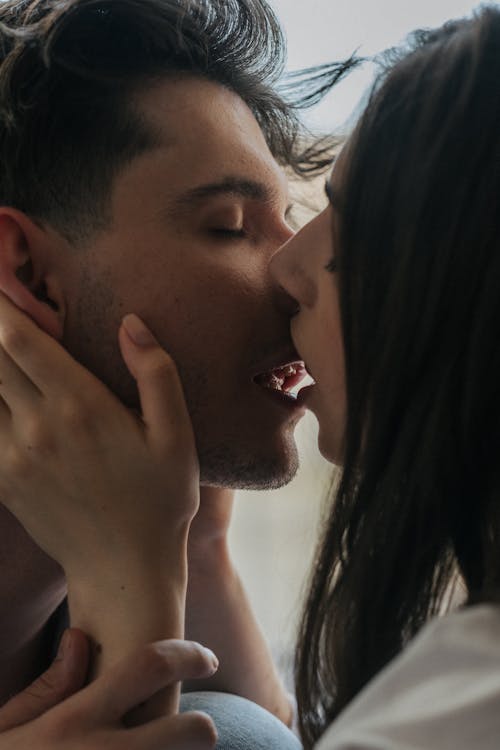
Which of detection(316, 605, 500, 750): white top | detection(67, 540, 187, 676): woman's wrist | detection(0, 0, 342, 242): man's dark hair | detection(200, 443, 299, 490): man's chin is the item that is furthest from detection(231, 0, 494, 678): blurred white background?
detection(316, 605, 500, 750): white top

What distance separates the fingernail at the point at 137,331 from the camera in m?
1.17

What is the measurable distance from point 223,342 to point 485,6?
0.47 m

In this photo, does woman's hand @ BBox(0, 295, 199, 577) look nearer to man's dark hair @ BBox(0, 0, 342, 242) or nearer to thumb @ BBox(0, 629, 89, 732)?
thumb @ BBox(0, 629, 89, 732)

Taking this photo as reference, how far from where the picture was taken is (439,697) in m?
0.67

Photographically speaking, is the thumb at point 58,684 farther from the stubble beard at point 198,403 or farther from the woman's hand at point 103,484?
the stubble beard at point 198,403

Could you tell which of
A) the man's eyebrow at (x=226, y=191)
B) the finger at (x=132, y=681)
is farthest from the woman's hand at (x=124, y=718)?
the man's eyebrow at (x=226, y=191)

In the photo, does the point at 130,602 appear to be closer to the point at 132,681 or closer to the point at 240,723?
the point at 132,681

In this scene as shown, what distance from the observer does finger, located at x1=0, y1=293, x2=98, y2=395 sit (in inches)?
43.1

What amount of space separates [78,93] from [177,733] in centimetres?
77

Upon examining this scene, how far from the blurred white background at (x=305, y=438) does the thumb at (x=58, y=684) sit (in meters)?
0.25

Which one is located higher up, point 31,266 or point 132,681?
point 31,266

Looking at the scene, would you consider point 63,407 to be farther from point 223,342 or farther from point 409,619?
point 409,619

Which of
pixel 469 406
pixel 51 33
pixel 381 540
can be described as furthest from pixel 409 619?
pixel 51 33

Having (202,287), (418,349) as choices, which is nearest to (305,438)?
(202,287)
